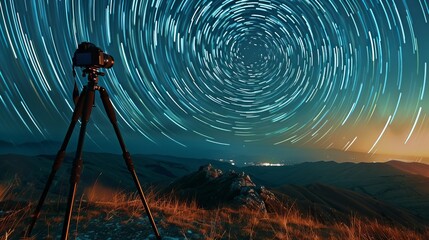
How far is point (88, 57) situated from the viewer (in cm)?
422

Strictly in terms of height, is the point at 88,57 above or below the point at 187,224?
above

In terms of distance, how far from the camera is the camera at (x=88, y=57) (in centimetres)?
421

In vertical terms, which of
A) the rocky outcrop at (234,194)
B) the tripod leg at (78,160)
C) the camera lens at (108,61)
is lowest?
the rocky outcrop at (234,194)

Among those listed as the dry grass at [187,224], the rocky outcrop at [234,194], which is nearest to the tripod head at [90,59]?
the dry grass at [187,224]

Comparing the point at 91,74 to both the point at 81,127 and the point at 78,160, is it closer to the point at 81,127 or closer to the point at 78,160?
the point at 81,127

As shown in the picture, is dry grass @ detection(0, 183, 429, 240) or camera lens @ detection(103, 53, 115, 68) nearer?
camera lens @ detection(103, 53, 115, 68)

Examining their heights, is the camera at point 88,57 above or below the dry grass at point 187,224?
above

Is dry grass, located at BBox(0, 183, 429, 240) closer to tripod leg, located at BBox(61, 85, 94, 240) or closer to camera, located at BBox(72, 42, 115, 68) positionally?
tripod leg, located at BBox(61, 85, 94, 240)

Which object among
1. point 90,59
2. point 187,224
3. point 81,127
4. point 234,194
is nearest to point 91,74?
point 90,59

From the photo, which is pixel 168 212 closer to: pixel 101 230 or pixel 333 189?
pixel 101 230

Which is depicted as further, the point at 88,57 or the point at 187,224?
the point at 187,224

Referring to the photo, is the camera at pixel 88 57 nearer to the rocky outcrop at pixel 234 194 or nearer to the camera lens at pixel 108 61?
the camera lens at pixel 108 61

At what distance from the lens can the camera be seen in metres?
4.21

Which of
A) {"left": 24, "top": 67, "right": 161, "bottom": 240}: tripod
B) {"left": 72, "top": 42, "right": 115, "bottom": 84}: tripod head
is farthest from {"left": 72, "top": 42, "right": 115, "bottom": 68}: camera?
{"left": 24, "top": 67, "right": 161, "bottom": 240}: tripod
